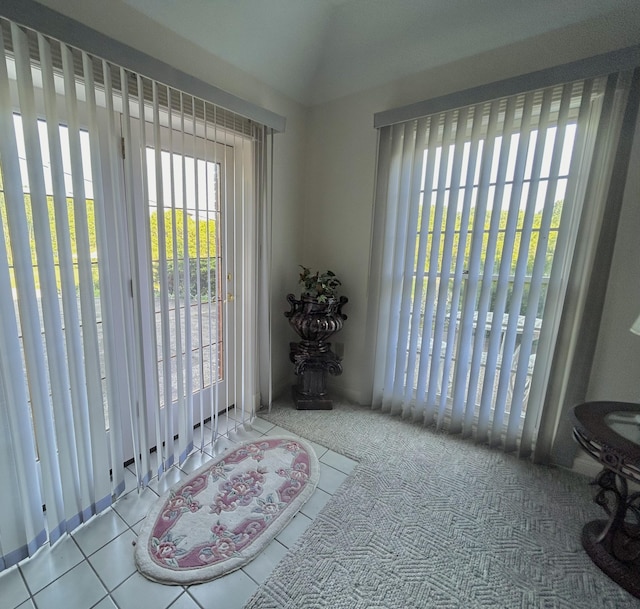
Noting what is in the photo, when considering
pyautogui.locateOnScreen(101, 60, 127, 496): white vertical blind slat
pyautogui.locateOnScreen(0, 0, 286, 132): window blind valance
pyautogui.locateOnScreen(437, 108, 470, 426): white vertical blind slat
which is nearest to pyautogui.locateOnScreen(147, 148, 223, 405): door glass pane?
pyautogui.locateOnScreen(101, 60, 127, 496): white vertical blind slat

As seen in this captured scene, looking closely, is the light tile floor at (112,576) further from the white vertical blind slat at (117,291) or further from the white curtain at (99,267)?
the white vertical blind slat at (117,291)

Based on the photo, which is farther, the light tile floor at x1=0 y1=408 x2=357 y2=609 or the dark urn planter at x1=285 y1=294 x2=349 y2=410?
the dark urn planter at x1=285 y1=294 x2=349 y2=410

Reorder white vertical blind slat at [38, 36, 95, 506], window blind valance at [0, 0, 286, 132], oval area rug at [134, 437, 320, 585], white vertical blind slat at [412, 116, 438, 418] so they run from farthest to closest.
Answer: white vertical blind slat at [412, 116, 438, 418] → oval area rug at [134, 437, 320, 585] → white vertical blind slat at [38, 36, 95, 506] → window blind valance at [0, 0, 286, 132]

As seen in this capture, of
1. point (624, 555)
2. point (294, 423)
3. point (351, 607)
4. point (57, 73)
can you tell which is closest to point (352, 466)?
point (294, 423)

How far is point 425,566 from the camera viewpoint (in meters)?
1.33

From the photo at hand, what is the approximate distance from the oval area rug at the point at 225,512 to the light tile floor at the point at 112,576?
39mm

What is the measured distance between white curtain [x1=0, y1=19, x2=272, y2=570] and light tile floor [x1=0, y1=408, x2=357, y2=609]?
0.09 metres

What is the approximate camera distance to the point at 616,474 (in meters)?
1.24

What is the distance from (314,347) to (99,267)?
161cm

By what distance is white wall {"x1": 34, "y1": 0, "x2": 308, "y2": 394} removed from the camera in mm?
1373

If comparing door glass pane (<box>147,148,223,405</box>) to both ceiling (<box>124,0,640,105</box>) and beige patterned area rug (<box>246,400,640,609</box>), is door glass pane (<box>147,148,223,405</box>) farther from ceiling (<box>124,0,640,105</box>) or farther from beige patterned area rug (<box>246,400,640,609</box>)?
beige patterned area rug (<box>246,400,640,609</box>)

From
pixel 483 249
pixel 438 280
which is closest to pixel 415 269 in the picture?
pixel 438 280

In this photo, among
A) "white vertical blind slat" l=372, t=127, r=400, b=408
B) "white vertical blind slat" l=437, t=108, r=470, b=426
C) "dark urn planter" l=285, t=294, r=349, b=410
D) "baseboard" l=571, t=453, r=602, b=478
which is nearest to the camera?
"baseboard" l=571, t=453, r=602, b=478

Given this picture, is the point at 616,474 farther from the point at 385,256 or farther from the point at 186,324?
the point at 186,324
